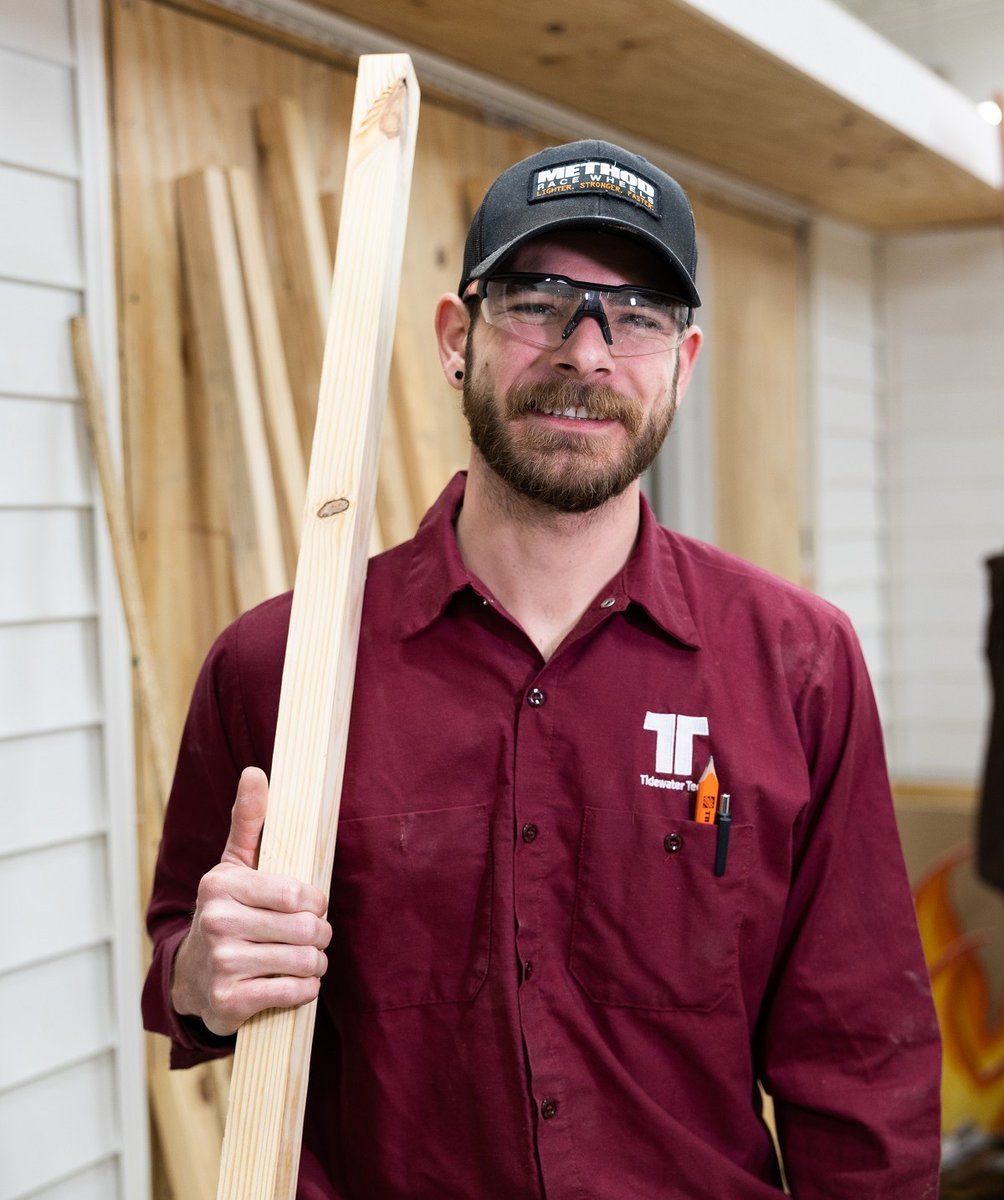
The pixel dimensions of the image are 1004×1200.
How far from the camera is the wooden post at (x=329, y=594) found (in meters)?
1.03

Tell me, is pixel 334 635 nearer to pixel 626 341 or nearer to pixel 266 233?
pixel 626 341

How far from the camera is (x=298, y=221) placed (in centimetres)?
230

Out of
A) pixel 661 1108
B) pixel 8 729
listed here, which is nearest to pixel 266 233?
pixel 8 729

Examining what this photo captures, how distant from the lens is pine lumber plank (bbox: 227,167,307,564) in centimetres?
218

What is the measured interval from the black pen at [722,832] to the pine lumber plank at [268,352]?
1.10 metres

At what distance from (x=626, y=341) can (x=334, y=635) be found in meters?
0.43

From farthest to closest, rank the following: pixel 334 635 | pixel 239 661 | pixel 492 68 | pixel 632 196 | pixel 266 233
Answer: pixel 492 68, pixel 266 233, pixel 239 661, pixel 632 196, pixel 334 635

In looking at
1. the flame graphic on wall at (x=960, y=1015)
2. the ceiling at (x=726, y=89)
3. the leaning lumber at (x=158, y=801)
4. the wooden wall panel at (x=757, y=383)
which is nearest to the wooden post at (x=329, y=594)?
the leaning lumber at (x=158, y=801)

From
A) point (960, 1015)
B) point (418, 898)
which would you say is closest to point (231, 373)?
point (418, 898)

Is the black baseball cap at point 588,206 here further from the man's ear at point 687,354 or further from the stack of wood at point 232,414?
the stack of wood at point 232,414

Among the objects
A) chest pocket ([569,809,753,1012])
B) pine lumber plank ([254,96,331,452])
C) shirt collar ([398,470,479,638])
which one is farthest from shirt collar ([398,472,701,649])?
pine lumber plank ([254,96,331,452])

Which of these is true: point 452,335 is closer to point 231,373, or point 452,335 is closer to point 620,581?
point 620,581

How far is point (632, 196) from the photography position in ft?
4.12

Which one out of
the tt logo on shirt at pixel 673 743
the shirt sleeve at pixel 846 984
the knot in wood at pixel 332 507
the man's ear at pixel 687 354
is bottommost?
the shirt sleeve at pixel 846 984
